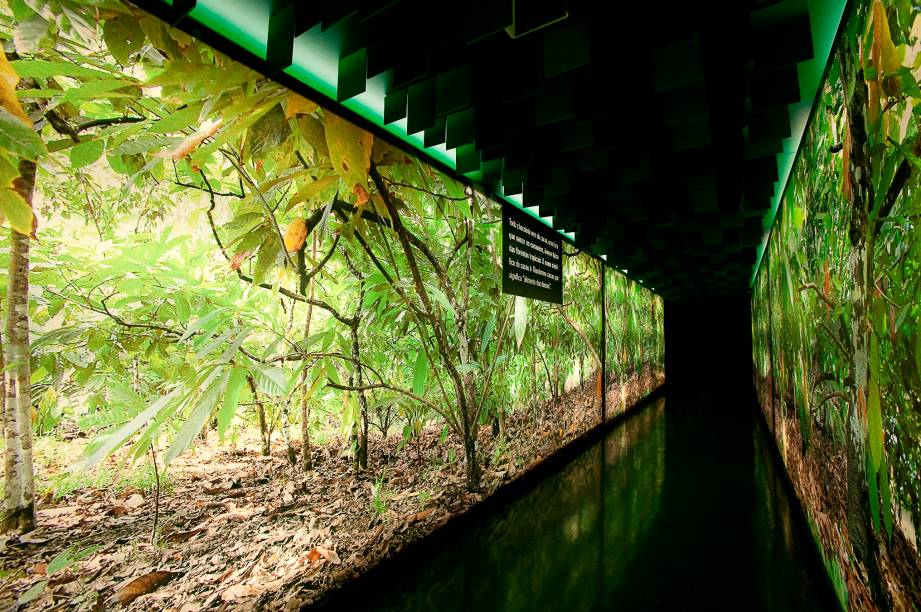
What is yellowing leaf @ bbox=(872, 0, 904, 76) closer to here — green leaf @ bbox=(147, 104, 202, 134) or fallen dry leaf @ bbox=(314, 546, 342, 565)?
green leaf @ bbox=(147, 104, 202, 134)

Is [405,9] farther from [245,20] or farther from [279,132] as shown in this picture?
[279,132]

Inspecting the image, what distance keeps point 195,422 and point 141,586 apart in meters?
0.71

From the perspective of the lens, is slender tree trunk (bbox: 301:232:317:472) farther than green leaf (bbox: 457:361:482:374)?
No

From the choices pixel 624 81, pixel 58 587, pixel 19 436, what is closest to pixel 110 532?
pixel 58 587

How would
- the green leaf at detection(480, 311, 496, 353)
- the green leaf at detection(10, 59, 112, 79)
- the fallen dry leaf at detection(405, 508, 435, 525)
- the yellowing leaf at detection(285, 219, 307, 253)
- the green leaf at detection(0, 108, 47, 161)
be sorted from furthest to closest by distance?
the green leaf at detection(480, 311, 496, 353) < the fallen dry leaf at detection(405, 508, 435, 525) < the yellowing leaf at detection(285, 219, 307, 253) < the green leaf at detection(10, 59, 112, 79) < the green leaf at detection(0, 108, 47, 161)

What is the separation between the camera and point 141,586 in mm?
1260

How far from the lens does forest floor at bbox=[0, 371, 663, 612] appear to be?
112cm

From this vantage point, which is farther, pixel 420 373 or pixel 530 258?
pixel 530 258

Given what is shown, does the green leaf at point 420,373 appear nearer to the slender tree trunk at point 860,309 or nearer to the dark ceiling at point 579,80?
the dark ceiling at point 579,80

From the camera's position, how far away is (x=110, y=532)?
1208 mm

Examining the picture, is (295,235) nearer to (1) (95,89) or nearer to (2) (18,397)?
(1) (95,89)

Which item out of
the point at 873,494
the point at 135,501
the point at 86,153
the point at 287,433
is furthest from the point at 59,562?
the point at 873,494

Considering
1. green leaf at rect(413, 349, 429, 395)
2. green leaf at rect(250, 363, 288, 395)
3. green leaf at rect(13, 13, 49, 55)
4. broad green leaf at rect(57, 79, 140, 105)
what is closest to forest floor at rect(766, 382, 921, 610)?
green leaf at rect(250, 363, 288, 395)

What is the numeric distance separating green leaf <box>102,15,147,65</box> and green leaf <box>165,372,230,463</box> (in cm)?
105
